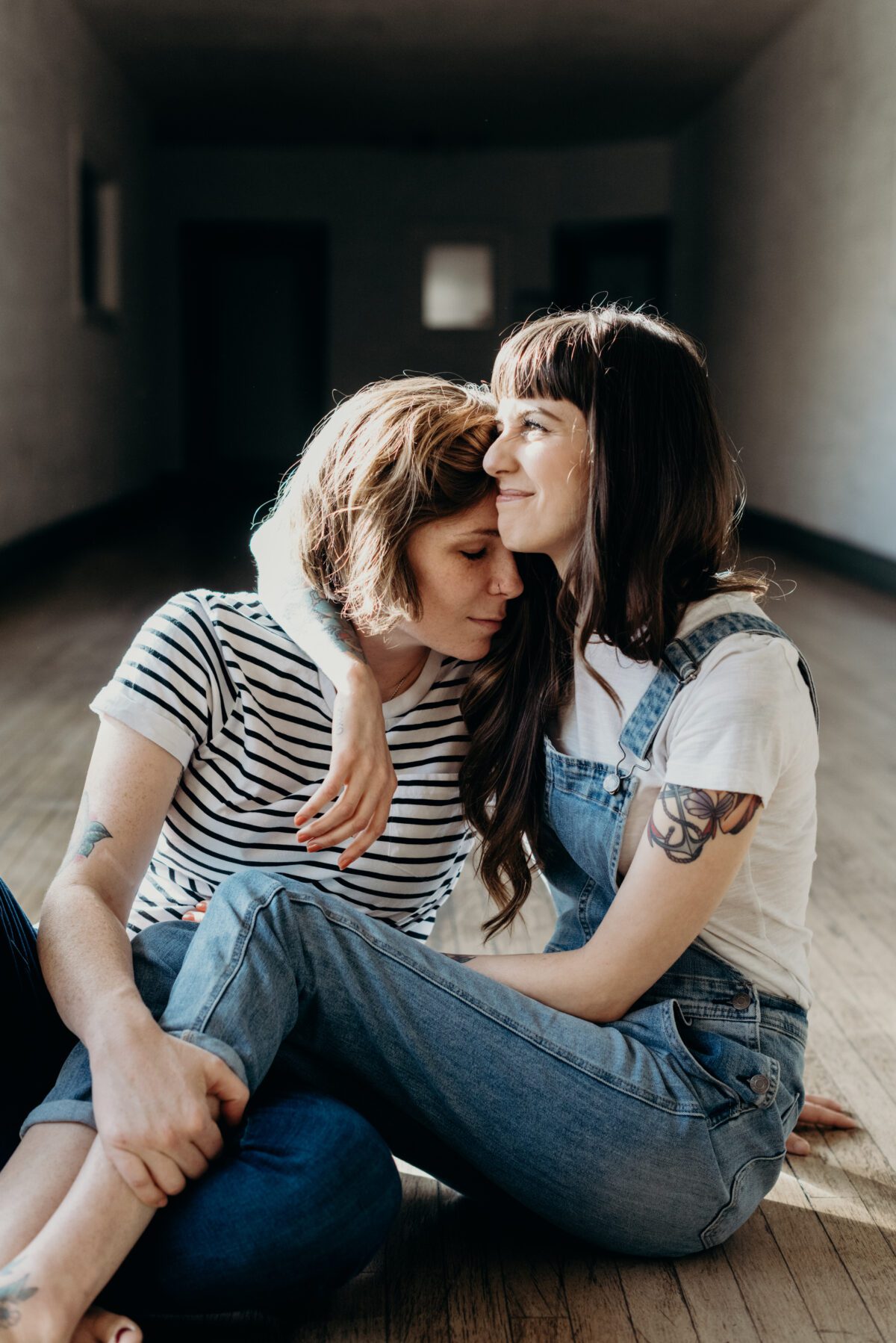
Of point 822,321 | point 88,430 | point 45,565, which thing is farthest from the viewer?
point 88,430

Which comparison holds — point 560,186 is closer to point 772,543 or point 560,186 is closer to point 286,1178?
point 772,543

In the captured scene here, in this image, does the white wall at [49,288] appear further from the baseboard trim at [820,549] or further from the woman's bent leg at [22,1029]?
the woman's bent leg at [22,1029]

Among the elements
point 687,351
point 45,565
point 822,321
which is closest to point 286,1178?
point 687,351

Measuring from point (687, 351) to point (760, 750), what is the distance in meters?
0.42

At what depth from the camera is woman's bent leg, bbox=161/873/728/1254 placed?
47.4 inches

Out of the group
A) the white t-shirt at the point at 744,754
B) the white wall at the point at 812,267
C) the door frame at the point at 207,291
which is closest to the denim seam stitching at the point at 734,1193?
the white t-shirt at the point at 744,754

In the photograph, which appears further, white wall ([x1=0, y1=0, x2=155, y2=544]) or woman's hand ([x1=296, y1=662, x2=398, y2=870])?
white wall ([x1=0, y1=0, x2=155, y2=544])

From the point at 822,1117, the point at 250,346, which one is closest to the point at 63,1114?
the point at 822,1117

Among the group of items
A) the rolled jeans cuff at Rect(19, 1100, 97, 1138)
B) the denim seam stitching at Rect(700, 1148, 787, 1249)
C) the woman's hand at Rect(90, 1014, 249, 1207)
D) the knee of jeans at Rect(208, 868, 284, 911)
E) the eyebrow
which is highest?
the eyebrow

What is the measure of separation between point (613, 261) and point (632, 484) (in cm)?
1095

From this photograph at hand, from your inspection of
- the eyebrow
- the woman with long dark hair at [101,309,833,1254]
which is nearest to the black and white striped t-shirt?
the woman with long dark hair at [101,309,833,1254]

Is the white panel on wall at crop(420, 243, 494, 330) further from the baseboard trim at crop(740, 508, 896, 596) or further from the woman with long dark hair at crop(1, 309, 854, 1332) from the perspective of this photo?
the woman with long dark hair at crop(1, 309, 854, 1332)

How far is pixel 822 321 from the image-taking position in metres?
7.58

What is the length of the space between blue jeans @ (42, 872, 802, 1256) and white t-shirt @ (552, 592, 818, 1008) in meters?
0.13
